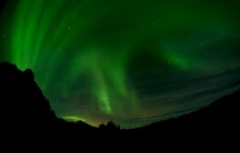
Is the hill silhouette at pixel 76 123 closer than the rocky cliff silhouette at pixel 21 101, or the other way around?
the rocky cliff silhouette at pixel 21 101

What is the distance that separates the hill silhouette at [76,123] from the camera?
1352 inches

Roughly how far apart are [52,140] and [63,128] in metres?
3.24

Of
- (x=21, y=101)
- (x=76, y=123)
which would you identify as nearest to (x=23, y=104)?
(x=21, y=101)

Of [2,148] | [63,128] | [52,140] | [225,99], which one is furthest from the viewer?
[225,99]

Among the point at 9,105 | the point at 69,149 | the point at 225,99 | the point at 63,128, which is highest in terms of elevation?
the point at 225,99

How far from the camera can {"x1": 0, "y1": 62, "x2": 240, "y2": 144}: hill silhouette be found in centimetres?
3433

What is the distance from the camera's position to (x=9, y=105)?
34344 millimetres

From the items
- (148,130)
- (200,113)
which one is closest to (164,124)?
(148,130)

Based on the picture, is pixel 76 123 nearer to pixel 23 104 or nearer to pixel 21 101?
pixel 23 104

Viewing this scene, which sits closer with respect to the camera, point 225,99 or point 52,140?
point 52,140

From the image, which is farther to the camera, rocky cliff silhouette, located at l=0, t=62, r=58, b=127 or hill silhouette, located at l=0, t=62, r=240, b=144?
hill silhouette, located at l=0, t=62, r=240, b=144

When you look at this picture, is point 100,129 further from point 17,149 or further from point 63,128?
point 17,149

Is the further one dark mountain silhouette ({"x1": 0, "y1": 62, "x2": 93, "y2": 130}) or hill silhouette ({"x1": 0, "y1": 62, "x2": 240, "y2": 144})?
hill silhouette ({"x1": 0, "y1": 62, "x2": 240, "y2": 144})

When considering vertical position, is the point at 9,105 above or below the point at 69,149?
above
